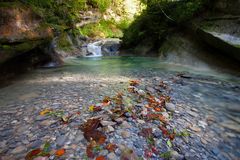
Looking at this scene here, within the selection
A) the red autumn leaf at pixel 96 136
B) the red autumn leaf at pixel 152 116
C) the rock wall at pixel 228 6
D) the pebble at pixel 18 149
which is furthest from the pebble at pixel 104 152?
the rock wall at pixel 228 6

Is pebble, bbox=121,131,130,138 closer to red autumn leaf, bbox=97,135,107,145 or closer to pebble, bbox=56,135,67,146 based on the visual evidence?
red autumn leaf, bbox=97,135,107,145

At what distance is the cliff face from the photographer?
3859 mm

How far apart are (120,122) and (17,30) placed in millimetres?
3492

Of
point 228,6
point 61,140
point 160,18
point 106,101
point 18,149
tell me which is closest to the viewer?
point 18,149

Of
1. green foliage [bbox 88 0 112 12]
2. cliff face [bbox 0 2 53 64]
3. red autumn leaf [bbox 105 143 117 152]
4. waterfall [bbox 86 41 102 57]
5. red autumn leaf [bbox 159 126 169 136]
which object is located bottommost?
waterfall [bbox 86 41 102 57]

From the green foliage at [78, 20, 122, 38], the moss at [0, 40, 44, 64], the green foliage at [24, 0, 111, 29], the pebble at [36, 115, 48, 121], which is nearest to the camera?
the pebble at [36, 115, 48, 121]

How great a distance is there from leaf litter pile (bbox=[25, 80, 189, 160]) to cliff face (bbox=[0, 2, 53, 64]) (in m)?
2.24

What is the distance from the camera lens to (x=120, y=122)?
2166mm

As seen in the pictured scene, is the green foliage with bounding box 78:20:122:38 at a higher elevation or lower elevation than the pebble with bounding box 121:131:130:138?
higher

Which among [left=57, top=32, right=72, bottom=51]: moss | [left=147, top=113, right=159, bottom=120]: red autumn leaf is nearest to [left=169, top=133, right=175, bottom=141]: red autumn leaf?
[left=147, top=113, right=159, bottom=120]: red autumn leaf

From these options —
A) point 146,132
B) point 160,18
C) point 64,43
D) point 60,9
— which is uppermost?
point 60,9

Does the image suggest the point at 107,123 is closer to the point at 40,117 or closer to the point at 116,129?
the point at 116,129

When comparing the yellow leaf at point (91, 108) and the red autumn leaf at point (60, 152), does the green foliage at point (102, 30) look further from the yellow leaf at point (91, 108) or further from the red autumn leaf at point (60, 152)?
the red autumn leaf at point (60, 152)

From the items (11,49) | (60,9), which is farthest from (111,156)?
(60,9)
